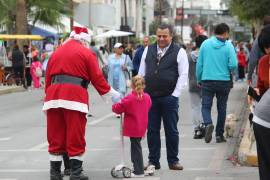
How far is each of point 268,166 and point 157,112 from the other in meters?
3.40

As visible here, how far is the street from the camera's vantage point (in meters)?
9.01

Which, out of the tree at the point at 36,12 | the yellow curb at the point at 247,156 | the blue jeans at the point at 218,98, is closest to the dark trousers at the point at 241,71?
the tree at the point at 36,12

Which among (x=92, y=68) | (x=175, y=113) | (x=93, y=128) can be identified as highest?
(x=92, y=68)

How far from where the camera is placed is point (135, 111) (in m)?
8.51

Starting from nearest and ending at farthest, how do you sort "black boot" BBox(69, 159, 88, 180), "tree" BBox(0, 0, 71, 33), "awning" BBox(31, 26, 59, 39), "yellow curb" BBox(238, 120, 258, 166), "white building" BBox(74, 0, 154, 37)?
"black boot" BBox(69, 159, 88, 180), "yellow curb" BBox(238, 120, 258, 166), "tree" BBox(0, 0, 71, 33), "awning" BBox(31, 26, 59, 39), "white building" BBox(74, 0, 154, 37)

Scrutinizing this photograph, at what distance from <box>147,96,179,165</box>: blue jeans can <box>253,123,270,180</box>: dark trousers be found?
3189 millimetres

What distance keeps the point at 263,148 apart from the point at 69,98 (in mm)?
3166

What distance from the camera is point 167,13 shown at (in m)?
114

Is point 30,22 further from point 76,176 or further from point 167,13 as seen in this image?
point 167,13

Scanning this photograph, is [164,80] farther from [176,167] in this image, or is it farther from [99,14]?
[99,14]

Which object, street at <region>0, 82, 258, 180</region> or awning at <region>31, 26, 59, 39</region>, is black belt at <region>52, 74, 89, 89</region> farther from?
awning at <region>31, 26, 59, 39</region>

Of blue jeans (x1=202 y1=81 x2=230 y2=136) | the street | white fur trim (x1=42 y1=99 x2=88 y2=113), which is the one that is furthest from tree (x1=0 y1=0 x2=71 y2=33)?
white fur trim (x1=42 y1=99 x2=88 y2=113)

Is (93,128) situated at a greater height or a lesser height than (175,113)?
lesser

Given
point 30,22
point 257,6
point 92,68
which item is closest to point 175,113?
point 92,68
